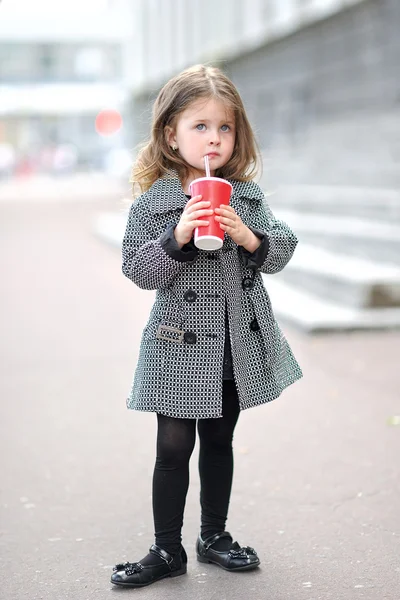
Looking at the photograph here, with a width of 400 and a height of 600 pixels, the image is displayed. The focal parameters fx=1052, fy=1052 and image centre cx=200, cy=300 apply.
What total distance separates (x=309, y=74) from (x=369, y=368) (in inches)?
388

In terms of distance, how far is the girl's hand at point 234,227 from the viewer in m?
3.15

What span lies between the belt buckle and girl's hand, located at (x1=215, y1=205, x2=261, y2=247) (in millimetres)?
346

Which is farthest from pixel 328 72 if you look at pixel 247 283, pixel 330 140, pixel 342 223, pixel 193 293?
pixel 193 293

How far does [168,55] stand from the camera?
32.2 metres

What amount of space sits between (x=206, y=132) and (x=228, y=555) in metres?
1.46

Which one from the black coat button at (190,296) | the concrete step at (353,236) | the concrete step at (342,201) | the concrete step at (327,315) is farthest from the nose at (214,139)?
the concrete step at (342,201)

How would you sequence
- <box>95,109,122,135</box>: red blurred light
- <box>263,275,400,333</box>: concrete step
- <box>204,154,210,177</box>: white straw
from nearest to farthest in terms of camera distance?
<box>204,154,210,177</box>: white straw → <box>263,275,400,333</box>: concrete step → <box>95,109,122,135</box>: red blurred light

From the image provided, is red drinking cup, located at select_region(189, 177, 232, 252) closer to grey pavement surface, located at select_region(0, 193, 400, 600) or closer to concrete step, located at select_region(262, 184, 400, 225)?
grey pavement surface, located at select_region(0, 193, 400, 600)

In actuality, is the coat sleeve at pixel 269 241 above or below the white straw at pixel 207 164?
below

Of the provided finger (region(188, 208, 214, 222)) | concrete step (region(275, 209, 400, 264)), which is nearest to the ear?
finger (region(188, 208, 214, 222))

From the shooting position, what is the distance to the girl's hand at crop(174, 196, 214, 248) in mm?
3113

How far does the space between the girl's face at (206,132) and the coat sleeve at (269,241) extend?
24 cm

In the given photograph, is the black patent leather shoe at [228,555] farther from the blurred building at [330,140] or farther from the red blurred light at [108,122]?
the red blurred light at [108,122]

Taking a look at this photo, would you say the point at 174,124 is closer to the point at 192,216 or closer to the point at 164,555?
the point at 192,216
